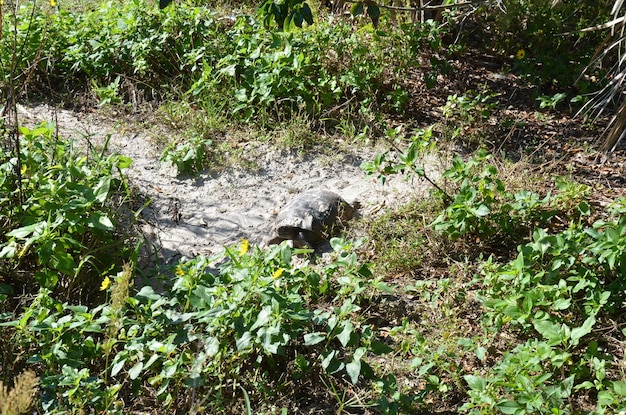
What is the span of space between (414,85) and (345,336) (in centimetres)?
319

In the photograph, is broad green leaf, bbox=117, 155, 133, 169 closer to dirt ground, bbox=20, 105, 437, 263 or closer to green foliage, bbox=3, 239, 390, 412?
dirt ground, bbox=20, 105, 437, 263

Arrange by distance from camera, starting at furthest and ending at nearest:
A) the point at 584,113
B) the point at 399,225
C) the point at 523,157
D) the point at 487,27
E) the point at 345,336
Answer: the point at 487,27, the point at 584,113, the point at 523,157, the point at 399,225, the point at 345,336

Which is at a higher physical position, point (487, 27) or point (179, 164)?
point (487, 27)

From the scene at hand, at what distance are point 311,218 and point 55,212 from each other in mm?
1480

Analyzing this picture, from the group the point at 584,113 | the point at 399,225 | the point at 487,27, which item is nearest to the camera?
the point at 399,225

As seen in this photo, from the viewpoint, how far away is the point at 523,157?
17.0 feet

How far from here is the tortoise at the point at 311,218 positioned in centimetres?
465

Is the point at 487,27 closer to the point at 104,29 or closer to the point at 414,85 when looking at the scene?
the point at 414,85

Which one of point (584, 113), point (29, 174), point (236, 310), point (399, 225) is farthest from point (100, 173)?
point (584, 113)

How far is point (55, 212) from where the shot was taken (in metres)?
3.98

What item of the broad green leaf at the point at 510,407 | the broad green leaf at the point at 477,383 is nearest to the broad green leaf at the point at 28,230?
the broad green leaf at the point at 477,383

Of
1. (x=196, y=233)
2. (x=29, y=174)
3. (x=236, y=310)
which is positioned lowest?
(x=196, y=233)

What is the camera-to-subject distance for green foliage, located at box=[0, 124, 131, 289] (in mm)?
3877

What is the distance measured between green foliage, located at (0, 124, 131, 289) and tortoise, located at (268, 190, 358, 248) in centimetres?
99
